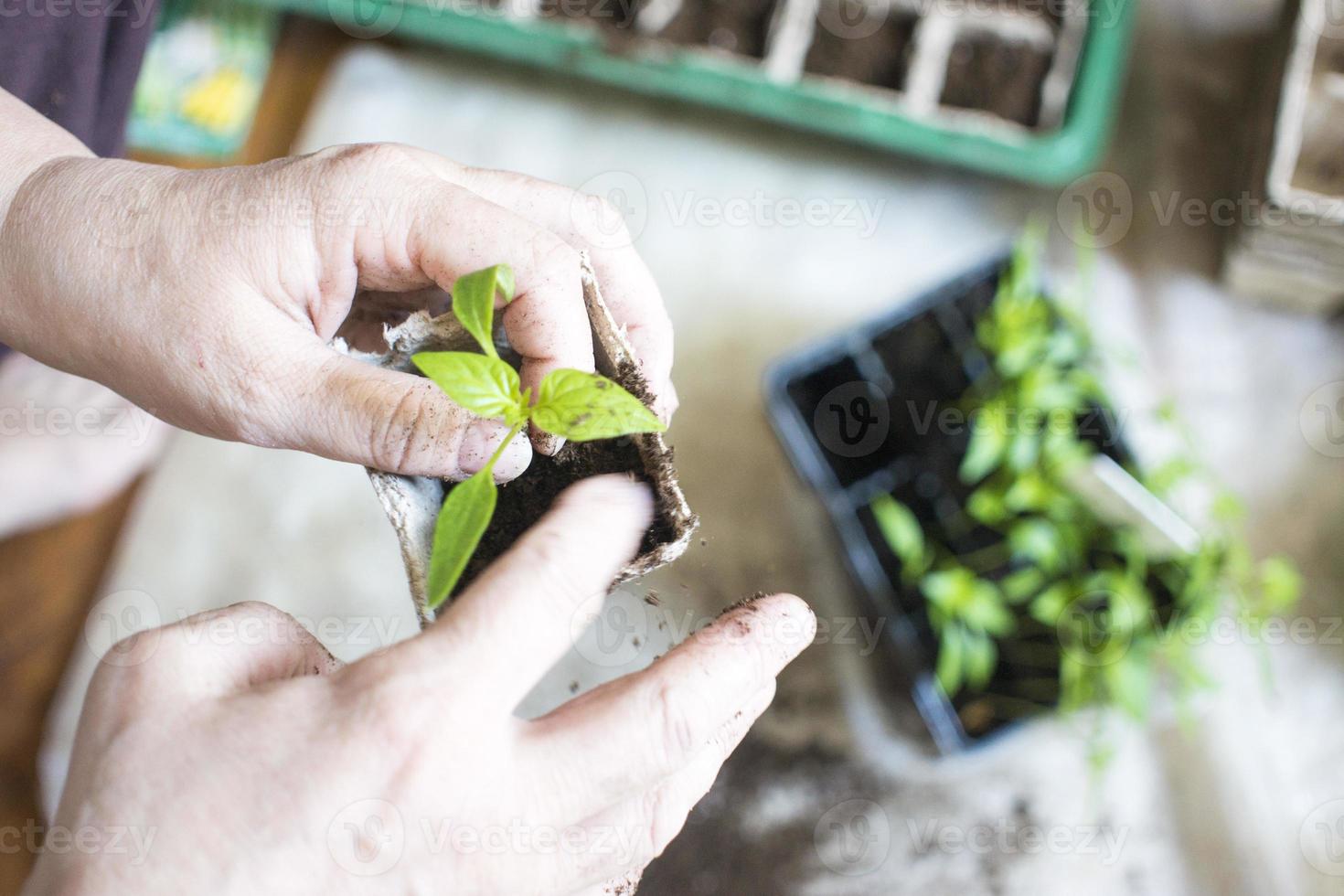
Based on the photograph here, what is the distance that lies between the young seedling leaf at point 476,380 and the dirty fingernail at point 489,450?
0.02 meters

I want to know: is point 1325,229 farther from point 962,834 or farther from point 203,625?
point 203,625

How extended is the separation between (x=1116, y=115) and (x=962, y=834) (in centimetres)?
99

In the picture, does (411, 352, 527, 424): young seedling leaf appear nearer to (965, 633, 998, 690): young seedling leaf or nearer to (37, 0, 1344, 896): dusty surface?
(37, 0, 1344, 896): dusty surface

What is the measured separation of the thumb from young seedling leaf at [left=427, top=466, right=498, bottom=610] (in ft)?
0.15

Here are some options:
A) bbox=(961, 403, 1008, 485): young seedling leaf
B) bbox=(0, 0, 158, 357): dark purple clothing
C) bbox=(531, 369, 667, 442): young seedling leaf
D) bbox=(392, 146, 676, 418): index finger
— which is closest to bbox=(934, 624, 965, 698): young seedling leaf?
bbox=(961, 403, 1008, 485): young seedling leaf

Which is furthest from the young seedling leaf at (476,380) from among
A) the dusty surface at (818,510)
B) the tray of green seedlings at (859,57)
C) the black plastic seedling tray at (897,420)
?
the tray of green seedlings at (859,57)

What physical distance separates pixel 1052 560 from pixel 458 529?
79 centimetres

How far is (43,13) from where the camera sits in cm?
62

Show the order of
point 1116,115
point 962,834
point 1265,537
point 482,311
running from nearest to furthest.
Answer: point 482,311, point 962,834, point 1265,537, point 1116,115

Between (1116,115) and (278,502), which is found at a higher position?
(1116,115)

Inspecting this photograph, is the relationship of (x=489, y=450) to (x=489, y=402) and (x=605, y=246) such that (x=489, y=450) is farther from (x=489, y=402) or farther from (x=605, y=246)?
(x=605, y=246)

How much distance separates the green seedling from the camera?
1.29ft

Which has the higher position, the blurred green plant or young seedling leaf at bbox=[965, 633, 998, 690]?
Result: the blurred green plant

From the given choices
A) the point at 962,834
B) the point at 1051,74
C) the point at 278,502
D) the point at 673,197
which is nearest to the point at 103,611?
the point at 278,502
